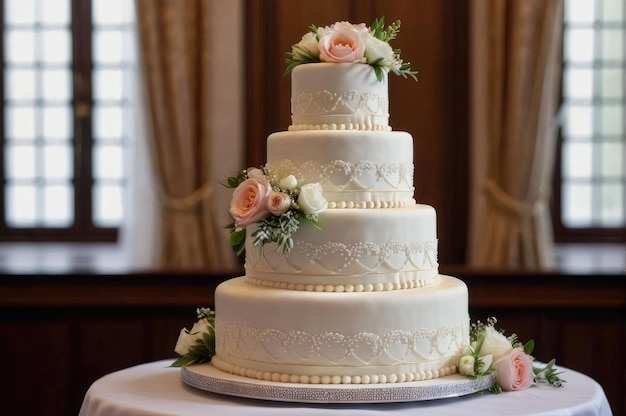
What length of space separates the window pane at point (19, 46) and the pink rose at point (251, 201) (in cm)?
396

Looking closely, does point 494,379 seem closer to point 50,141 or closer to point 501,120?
point 501,120

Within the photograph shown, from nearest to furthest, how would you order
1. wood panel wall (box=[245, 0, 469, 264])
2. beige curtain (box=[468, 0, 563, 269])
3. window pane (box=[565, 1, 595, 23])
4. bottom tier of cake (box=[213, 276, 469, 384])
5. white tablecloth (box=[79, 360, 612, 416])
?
1. white tablecloth (box=[79, 360, 612, 416])
2. bottom tier of cake (box=[213, 276, 469, 384])
3. beige curtain (box=[468, 0, 563, 269])
4. wood panel wall (box=[245, 0, 469, 264])
5. window pane (box=[565, 1, 595, 23])

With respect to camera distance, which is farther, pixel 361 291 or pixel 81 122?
pixel 81 122

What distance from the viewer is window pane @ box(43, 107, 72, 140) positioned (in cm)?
642

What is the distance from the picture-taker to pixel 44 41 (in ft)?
21.0

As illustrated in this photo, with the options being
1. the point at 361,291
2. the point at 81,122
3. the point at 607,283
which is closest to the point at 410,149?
the point at 361,291

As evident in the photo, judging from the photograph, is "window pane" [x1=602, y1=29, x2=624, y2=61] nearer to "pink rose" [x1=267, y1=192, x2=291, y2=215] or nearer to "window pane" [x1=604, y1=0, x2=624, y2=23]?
"window pane" [x1=604, y1=0, x2=624, y2=23]

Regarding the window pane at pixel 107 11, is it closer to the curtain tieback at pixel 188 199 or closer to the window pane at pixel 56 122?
the window pane at pixel 56 122

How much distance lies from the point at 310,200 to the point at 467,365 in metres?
0.67

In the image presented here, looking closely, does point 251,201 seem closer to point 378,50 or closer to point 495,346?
point 378,50

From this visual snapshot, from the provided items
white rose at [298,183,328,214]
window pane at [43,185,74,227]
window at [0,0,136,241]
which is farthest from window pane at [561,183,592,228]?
white rose at [298,183,328,214]

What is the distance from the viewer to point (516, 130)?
18.2ft

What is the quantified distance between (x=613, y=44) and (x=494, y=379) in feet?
12.4

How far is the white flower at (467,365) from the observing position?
2.92 metres
